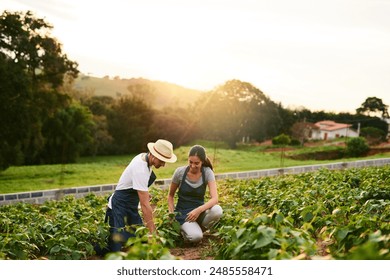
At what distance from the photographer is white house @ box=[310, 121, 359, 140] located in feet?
40.1

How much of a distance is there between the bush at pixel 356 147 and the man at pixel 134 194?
10068mm

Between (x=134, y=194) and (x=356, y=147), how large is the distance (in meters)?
11.4

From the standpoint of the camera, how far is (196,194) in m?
4.85

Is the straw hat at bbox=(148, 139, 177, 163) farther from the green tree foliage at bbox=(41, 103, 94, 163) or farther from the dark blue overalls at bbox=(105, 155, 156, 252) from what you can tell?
the green tree foliage at bbox=(41, 103, 94, 163)

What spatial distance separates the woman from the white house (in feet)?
25.5

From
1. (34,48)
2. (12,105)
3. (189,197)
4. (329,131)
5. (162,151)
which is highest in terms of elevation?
(34,48)

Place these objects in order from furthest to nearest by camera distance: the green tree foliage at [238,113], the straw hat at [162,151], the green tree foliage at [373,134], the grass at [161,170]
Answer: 1. the green tree foliage at [238,113]
2. the grass at [161,170]
3. the green tree foliage at [373,134]
4. the straw hat at [162,151]

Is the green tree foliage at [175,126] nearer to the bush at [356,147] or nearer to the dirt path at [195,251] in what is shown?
the bush at [356,147]

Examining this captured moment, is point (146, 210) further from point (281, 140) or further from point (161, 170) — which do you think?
point (281, 140)

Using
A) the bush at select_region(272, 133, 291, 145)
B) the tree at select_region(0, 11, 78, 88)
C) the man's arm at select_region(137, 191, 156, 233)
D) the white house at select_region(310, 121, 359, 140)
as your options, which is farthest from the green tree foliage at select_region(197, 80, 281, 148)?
the man's arm at select_region(137, 191, 156, 233)

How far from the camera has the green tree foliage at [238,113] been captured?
15.1 meters

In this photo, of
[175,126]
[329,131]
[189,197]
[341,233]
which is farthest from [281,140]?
[341,233]

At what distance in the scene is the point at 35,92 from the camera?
621 inches

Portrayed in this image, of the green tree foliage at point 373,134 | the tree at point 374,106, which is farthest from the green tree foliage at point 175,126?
the tree at point 374,106
